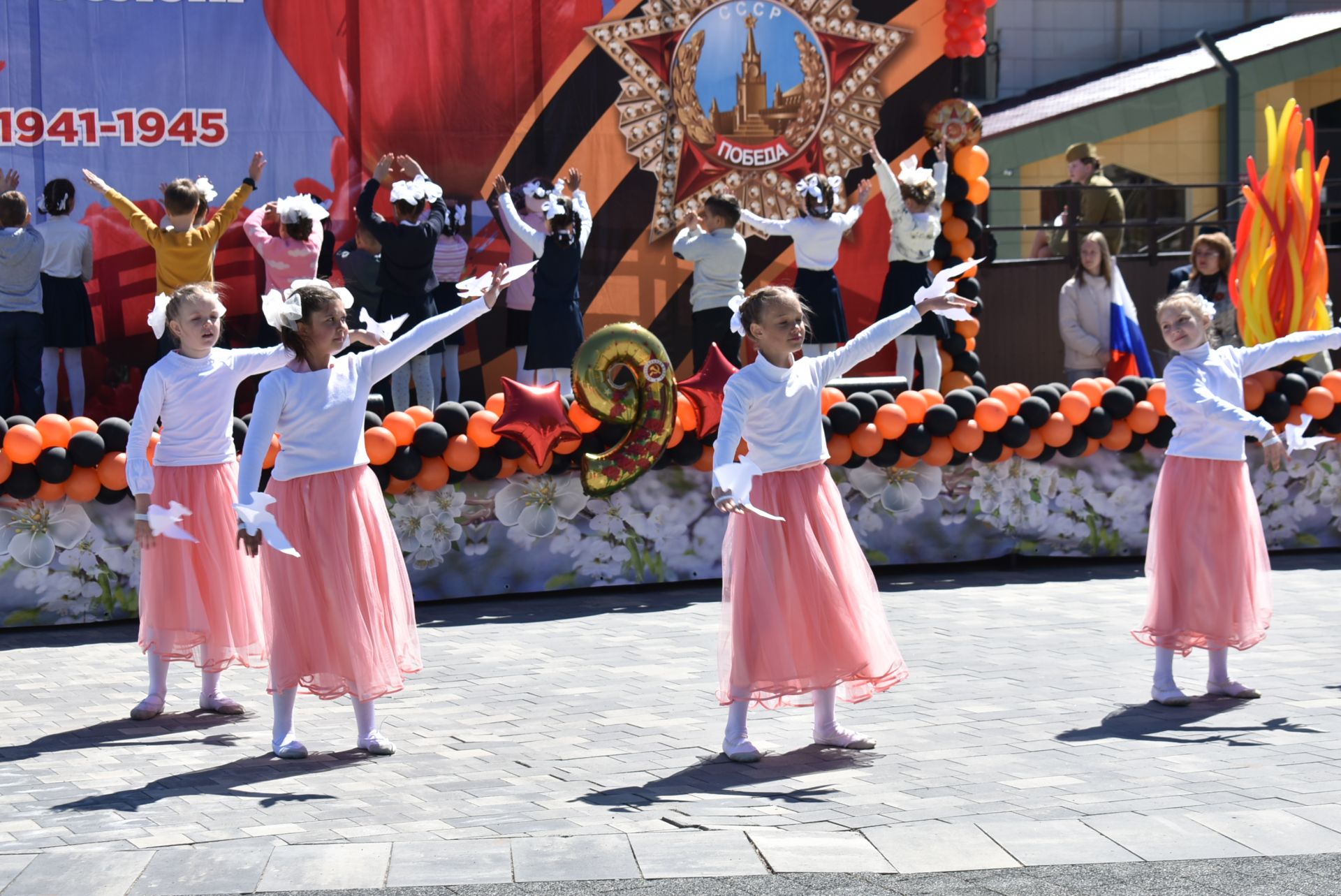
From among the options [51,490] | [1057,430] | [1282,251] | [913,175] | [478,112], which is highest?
[478,112]

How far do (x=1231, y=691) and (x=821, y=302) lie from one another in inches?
211

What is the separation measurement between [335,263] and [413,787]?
244 inches

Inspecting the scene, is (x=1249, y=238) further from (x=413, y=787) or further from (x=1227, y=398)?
(x=413, y=787)

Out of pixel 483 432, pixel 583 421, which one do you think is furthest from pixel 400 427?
pixel 583 421

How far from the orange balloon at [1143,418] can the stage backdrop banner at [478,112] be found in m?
2.82

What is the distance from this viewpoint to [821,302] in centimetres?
1181

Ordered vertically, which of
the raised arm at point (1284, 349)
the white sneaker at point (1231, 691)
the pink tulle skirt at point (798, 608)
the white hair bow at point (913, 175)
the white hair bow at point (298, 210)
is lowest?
the white sneaker at point (1231, 691)

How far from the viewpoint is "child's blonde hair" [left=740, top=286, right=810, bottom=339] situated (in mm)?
6152

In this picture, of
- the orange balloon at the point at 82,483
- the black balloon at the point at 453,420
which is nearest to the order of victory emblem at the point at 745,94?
the black balloon at the point at 453,420

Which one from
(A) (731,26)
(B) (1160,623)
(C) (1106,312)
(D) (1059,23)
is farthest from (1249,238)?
(D) (1059,23)

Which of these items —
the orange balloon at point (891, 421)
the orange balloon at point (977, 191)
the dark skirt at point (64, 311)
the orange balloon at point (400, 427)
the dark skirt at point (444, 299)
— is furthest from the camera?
the orange balloon at point (977, 191)

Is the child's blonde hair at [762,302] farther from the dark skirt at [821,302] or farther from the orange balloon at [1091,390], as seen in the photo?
the dark skirt at [821,302]

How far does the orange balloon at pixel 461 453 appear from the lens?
30.8 feet

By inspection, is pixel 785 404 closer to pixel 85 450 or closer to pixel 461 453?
pixel 461 453
